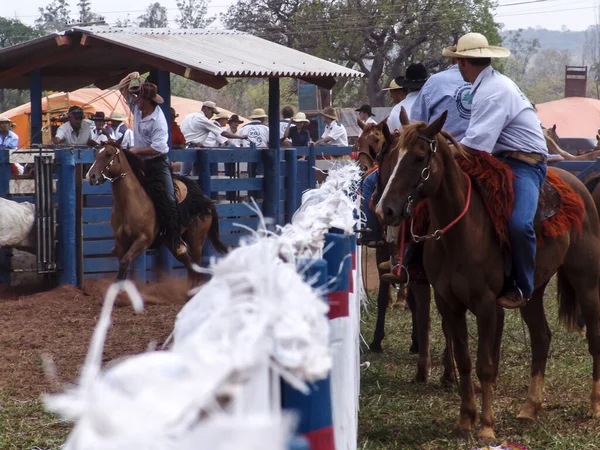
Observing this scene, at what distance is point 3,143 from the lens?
18.8 m

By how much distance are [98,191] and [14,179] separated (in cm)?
109

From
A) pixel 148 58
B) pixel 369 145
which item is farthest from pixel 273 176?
pixel 369 145

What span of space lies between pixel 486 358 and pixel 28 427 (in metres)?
2.84

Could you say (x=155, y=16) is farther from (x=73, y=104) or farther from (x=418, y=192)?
(x=418, y=192)

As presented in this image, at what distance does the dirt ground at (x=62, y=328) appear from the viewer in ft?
25.2

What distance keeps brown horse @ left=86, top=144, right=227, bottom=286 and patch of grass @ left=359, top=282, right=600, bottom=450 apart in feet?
10.2

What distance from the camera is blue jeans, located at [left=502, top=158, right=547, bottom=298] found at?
19.1ft

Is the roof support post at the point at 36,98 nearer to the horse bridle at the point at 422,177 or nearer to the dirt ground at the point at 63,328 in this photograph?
the dirt ground at the point at 63,328

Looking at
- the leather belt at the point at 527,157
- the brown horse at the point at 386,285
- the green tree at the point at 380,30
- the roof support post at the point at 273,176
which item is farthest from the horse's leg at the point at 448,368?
the green tree at the point at 380,30

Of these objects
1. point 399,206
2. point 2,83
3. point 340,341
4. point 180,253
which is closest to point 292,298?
point 340,341

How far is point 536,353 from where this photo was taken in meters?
6.68

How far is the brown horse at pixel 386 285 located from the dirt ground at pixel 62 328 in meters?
2.27

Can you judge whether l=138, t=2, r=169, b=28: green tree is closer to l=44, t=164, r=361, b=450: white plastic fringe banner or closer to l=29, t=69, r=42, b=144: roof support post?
l=29, t=69, r=42, b=144: roof support post

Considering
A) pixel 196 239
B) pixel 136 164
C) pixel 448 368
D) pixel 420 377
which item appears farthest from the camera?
pixel 196 239
